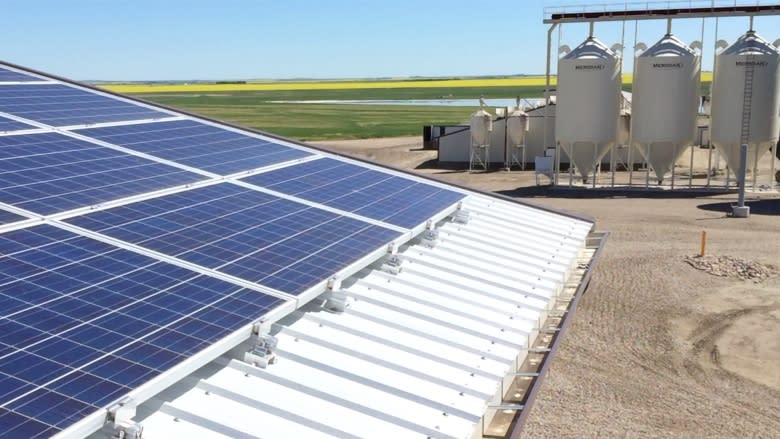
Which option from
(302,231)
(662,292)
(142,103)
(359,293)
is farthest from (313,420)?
(662,292)

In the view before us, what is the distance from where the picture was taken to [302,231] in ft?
42.4

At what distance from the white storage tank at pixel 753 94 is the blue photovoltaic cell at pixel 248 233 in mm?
Answer: 38548

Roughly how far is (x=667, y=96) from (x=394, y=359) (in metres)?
41.4

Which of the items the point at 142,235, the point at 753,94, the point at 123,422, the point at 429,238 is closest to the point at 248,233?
the point at 142,235

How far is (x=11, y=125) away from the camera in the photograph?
1566 cm

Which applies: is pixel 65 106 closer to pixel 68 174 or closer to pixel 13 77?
pixel 13 77

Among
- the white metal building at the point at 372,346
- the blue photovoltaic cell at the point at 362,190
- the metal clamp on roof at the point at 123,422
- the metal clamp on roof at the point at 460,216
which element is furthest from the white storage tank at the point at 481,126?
the metal clamp on roof at the point at 123,422

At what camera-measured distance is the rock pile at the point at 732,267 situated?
2875 cm

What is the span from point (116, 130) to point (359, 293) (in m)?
8.44

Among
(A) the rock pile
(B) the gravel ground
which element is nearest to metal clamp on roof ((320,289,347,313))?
(B) the gravel ground

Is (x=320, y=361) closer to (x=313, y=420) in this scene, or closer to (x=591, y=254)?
(x=313, y=420)

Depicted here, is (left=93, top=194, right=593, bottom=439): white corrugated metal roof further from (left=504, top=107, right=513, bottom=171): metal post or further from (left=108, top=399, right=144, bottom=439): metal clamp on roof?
(left=504, top=107, right=513, bottom=171): metal post

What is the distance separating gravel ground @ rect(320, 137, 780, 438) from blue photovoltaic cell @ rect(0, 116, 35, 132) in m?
12.3

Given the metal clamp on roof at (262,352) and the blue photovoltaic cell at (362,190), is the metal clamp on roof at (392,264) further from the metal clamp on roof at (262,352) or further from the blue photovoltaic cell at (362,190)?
the metal clamp on roof at (262,352)
